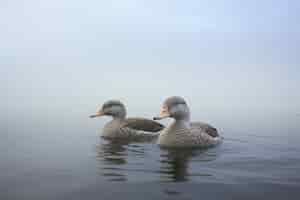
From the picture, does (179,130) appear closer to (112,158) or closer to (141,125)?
(112,158)

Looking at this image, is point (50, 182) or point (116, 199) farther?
point (50, 182)

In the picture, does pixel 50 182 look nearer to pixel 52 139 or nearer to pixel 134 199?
pixel 134 199

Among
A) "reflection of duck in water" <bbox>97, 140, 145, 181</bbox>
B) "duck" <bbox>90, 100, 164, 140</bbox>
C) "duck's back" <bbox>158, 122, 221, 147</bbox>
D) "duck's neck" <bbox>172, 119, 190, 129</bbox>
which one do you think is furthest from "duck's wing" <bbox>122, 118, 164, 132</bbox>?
"duck's neck" <bbox>172, 119, 190, 129</bbox>

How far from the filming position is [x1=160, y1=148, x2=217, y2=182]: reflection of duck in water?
21.0 feet

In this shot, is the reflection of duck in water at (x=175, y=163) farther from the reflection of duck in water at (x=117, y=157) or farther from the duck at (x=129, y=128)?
the duck at (x=129, y=128)

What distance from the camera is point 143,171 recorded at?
6797mm

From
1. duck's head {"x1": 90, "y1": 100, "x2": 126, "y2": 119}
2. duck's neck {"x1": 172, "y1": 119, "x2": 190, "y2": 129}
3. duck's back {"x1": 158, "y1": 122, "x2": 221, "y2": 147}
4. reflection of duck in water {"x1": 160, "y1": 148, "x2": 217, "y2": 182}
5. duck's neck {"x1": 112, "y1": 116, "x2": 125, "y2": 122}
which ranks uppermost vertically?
duck's head {"x1": 90, "y1": 100, "x2": 126, "y2": 119}

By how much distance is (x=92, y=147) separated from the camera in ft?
34.2

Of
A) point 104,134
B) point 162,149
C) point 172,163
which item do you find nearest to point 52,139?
point 104,134

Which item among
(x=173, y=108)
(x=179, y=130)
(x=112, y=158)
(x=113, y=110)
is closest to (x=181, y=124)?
(x=179, y=130)

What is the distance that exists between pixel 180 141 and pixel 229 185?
416 cm

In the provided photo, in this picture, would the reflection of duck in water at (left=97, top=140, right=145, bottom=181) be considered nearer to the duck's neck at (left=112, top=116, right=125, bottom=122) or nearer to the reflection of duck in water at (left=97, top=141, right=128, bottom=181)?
the reflection of duck in water at (left=97, top=141, right=128, bottom=181)

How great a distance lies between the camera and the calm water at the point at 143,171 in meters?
5.34

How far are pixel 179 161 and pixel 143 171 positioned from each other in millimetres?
1377
